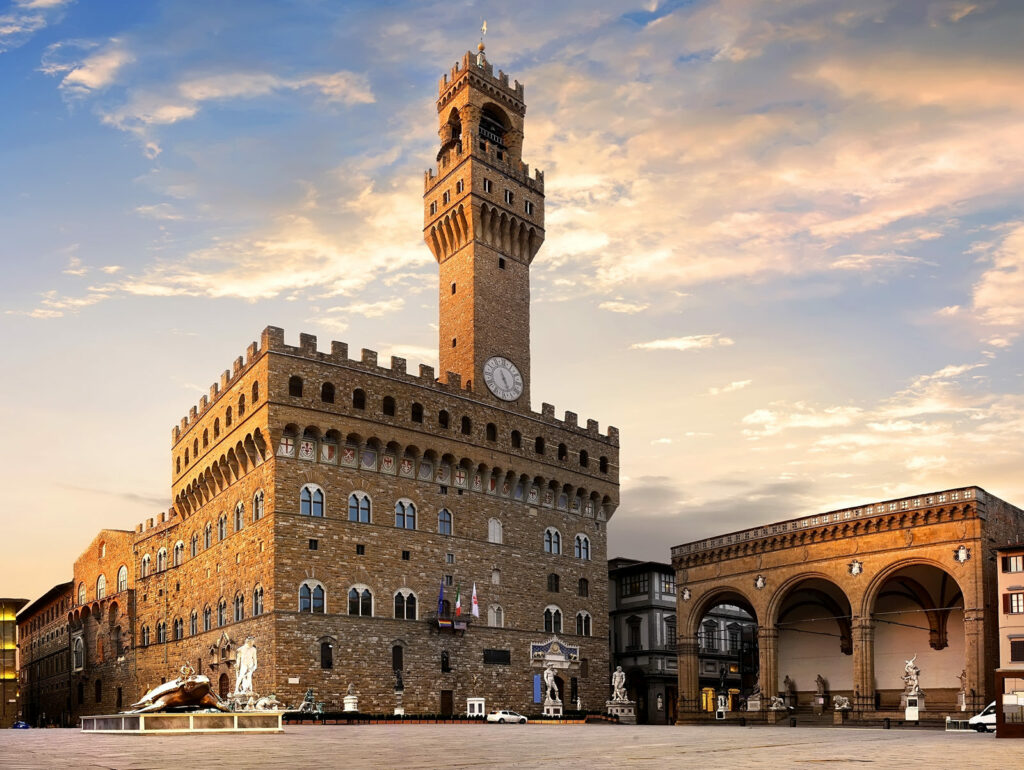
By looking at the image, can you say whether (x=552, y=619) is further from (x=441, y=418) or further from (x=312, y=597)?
(x=312, y=597)

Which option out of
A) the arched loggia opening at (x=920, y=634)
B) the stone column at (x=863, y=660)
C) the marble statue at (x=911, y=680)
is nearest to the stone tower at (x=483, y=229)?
the stone column at (x=863, y=660)

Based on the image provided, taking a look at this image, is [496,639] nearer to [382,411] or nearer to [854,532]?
[382,411]

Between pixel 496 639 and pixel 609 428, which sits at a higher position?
pixel 609 428

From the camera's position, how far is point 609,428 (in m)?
63.7

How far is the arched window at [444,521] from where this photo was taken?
51.9 metres

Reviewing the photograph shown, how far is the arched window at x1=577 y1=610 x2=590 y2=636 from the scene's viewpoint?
5825cm

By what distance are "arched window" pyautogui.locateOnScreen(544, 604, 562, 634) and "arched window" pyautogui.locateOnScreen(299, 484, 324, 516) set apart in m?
15.3

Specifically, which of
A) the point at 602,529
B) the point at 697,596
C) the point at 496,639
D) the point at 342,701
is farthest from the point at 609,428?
the point at 342,701

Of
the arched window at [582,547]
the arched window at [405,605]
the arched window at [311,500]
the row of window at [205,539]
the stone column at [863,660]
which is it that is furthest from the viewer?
the arched window at [582,547]

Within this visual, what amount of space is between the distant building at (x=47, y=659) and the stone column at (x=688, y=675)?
45.2m

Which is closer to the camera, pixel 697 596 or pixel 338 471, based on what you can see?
pixel 338 471

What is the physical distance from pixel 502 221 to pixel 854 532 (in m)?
25.8

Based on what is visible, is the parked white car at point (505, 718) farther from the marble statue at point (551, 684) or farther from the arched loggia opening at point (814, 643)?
the arched loggia opening at point (814, 643)

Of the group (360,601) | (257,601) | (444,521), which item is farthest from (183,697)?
(444,521)
